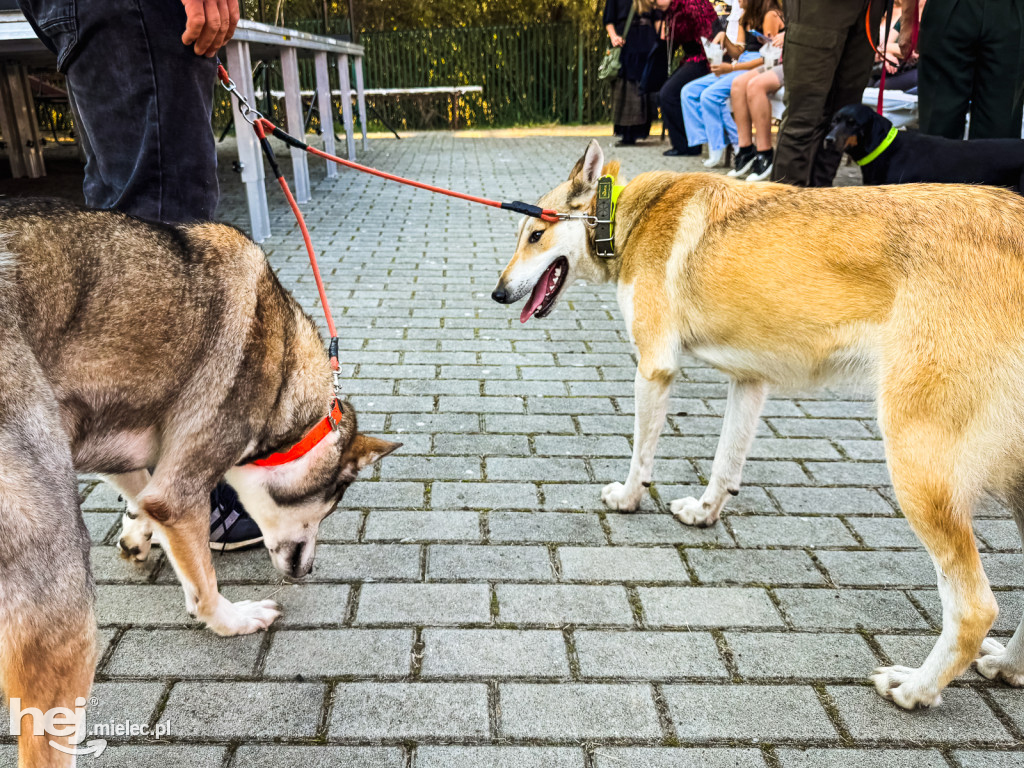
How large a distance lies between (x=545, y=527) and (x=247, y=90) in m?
6.49

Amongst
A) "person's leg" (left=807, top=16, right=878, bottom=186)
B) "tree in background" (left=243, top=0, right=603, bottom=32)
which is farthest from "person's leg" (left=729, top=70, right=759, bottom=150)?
"tree in background" (left=243, top=0, right=603, bottom=32)

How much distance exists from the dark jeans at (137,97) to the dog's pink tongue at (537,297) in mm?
1658

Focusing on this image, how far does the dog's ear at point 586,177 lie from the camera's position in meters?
3.61

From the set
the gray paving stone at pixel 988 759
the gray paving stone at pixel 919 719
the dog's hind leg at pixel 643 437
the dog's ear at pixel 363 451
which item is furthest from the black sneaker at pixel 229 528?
the gray paving stone at pixel 988 759

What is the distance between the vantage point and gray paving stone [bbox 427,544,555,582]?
2854 mm

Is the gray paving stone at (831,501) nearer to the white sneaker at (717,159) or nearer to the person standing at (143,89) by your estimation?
→ the person standing at (143,89)

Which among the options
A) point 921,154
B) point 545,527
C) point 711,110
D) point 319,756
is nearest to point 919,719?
point 545,527

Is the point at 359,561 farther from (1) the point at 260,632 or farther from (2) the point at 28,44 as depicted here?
(2) the point at 28,44

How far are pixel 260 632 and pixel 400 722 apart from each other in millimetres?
699

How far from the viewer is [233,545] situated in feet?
10.0

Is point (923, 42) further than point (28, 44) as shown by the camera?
No

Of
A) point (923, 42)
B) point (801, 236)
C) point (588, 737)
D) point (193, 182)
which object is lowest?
point (588, 737)

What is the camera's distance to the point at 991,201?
8.33 ft

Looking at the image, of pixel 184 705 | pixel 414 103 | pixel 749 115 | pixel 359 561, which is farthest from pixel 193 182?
pixel 414 103
